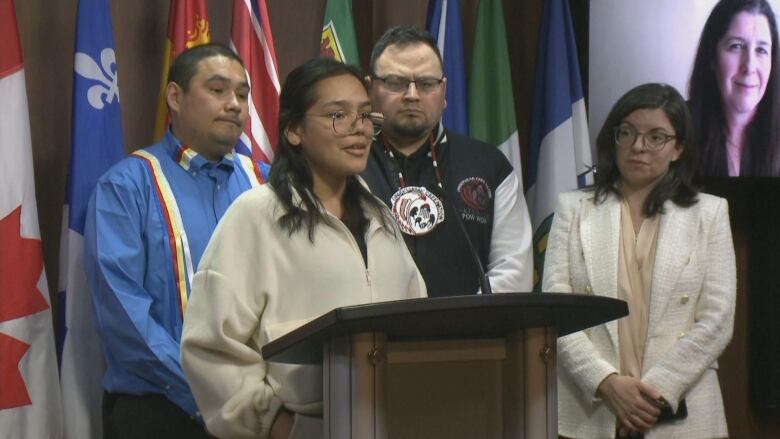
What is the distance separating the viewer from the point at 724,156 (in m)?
3.94

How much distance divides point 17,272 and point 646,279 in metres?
1.79

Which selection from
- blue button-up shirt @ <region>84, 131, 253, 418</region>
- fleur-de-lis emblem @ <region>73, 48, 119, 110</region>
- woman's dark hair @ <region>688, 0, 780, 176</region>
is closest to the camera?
blue button-up shirt @ <region>84, 131, 253, 418</region>

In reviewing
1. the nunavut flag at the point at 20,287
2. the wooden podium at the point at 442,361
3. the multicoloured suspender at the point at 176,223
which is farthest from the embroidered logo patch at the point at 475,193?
the nunavut flag at the point at 20,287

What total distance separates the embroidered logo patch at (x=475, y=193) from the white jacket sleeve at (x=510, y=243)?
4cm

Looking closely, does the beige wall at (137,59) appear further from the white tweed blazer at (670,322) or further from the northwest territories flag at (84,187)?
the white tweed blazer at (670,322)

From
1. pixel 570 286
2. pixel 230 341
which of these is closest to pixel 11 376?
pixel 230 341

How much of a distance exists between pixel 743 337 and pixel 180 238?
7.80 feet

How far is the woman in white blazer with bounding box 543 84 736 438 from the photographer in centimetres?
274

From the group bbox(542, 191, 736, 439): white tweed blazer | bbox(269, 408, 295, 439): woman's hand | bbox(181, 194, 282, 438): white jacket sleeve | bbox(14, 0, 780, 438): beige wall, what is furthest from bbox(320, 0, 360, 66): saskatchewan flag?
bbox(269, 408, 295, 439): woman's hand

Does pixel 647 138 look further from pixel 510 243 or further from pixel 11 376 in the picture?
pixel 11 376

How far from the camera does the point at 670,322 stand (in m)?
2.79

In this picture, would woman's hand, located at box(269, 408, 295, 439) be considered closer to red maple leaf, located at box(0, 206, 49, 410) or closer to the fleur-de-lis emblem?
red maple leaf, located at box(0, 206, 49, 410)

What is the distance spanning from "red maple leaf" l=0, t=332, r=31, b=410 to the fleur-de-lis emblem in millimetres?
786

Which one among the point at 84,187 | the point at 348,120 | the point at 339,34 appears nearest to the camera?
the point at 348,120
